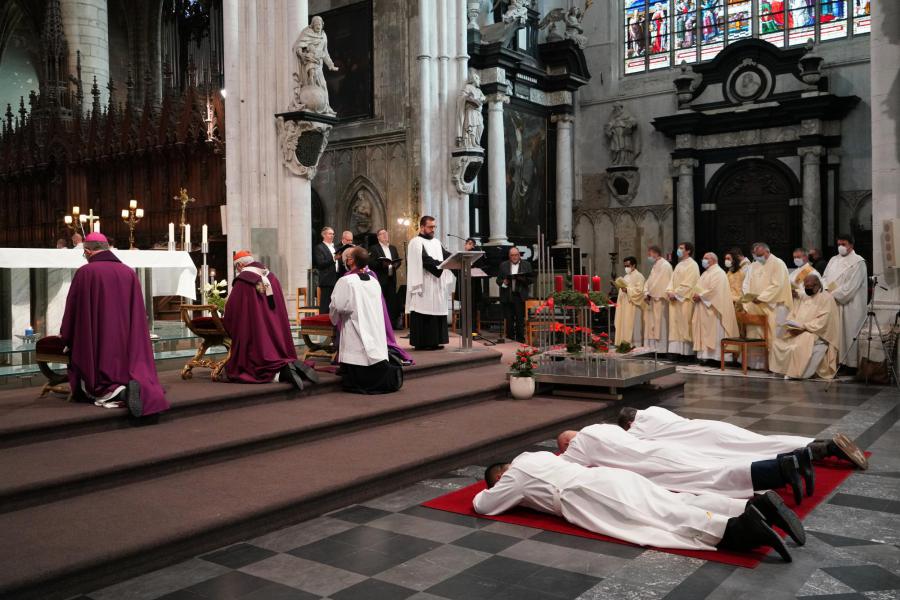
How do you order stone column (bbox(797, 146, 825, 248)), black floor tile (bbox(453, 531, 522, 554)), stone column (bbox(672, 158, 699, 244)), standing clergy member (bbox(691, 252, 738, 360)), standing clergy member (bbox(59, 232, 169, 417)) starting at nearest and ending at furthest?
black floor tile (bbox(453, 531, 522, 554)) → standing clergy member (bbox(59, 232, 169, 417)) → standing clergy member (bbox(691, 252, 738, 360)) → stone column (bbox(797, 146, 825, 248)) → stone column (bbox(672, 158, 699, 244))

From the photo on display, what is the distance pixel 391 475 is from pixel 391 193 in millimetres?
11410

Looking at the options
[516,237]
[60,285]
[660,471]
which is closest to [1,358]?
[60,285]

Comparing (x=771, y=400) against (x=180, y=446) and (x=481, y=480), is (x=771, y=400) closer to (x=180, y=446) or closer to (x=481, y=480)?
Answer: (x=481, y=480)

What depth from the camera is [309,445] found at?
20.1 ft

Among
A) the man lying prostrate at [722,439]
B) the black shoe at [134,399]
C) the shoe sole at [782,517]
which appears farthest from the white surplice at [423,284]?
the shoe sole at [782,517]

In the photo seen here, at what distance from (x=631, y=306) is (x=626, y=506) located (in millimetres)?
9467

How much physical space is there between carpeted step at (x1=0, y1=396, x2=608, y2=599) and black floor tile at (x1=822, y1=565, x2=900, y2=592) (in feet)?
8.85

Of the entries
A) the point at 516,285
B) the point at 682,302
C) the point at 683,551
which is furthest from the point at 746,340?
the point at 683,551

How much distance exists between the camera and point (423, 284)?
10.4 metres

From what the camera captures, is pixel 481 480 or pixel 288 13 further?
pixel 288 13

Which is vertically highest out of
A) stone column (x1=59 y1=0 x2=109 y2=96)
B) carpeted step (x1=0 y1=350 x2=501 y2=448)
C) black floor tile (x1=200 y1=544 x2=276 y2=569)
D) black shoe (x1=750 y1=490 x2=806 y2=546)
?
stone column (x1=59 y1=0 x2=109 y2=96)

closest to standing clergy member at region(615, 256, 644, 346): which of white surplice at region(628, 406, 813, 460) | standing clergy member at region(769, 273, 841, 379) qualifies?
standing clergy member at region(769, 273, 841, 379)

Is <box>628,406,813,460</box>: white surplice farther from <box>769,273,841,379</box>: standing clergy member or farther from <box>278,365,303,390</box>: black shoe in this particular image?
<box>769,273,841,379</box>: standing clergy member

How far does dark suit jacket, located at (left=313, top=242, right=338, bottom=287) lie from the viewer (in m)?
11.0
